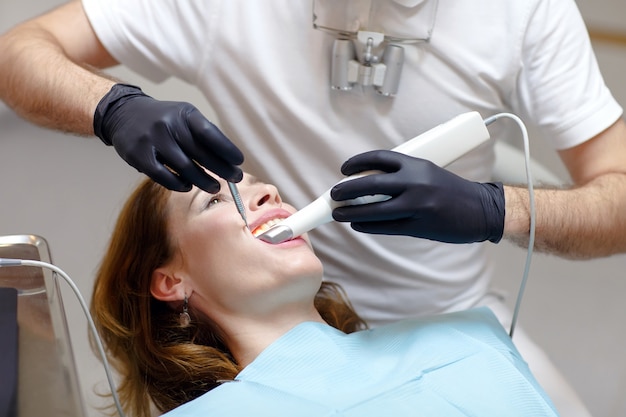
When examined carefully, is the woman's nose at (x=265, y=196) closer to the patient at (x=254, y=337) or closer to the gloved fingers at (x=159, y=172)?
the patient at (x=254, y=337)

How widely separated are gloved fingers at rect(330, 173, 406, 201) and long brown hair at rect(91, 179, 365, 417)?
1.34ft

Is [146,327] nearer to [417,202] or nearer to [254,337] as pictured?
[254,337]

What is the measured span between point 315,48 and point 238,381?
2.23 ft

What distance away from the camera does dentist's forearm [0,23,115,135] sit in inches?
54.7

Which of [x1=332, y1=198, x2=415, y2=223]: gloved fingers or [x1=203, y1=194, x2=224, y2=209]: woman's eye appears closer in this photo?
[x1=332, y1=198, x2=415, y2=223]: gloved fingers

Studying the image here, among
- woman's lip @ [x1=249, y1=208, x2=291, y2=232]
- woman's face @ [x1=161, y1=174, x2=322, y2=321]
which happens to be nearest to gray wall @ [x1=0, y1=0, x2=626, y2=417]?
woman's face @ [x1=161, y1=174, x2=322, y2=321]

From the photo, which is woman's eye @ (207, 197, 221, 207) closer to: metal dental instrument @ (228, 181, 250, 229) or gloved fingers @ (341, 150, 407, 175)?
metal dental instrument @ (228, 181, 250, 229)

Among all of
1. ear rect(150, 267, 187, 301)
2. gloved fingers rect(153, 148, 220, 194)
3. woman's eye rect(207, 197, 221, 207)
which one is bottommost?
ear rect(150, 267, 187, 301)

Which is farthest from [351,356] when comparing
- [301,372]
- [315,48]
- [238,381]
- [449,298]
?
[315,48]

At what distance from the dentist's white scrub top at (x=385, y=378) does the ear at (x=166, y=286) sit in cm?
25

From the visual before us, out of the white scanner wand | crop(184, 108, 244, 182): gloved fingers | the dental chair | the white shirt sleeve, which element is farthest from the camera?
the white shirt sleeve

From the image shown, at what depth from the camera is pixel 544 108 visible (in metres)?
1.49

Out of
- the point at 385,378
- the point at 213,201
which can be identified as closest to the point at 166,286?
the point at 213,201

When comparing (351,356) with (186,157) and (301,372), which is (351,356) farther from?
(186,157)
